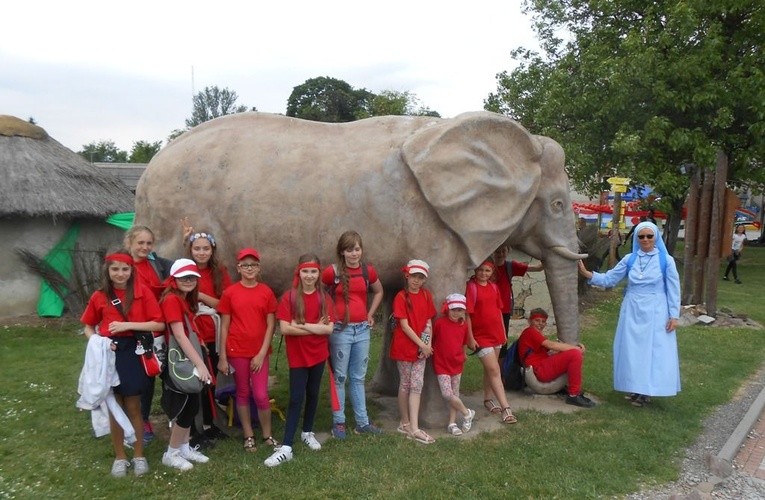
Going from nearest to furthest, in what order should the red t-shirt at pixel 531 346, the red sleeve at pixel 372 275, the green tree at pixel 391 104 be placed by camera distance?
the red sleeve at pixel 372 275 < the red t-shirt at pixel 531 346 < the green tree at pixel 391 104

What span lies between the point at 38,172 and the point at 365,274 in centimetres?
883

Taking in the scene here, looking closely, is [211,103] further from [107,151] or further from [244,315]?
[244,315]

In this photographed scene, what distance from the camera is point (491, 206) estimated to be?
16.8 ft

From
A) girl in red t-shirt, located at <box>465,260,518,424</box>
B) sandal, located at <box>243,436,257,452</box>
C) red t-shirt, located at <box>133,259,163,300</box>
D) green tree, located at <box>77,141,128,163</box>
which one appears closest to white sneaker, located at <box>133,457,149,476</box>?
sandal, located at <box>243,436,257,452</box>

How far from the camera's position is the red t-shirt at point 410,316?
187 inches

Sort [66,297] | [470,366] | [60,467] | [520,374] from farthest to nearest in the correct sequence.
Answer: [66,297] < [470,366] < [520,374] < [60,467]

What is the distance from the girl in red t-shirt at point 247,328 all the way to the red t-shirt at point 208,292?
8.4 inches

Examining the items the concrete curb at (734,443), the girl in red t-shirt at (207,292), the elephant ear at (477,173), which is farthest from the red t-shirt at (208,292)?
the concrete curb at (734,443)

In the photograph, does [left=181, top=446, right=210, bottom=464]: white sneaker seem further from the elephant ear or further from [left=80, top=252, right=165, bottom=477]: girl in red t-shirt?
the elephant ear

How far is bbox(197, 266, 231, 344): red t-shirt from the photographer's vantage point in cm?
459

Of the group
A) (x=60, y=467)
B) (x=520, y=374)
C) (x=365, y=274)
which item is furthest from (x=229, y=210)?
(x=520, y=374)

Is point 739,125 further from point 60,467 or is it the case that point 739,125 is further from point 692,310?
point 60,467

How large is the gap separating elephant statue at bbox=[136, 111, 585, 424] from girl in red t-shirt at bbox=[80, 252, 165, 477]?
71cm

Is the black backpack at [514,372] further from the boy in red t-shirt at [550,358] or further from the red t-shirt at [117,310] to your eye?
the red t-shirt at [117,310]
